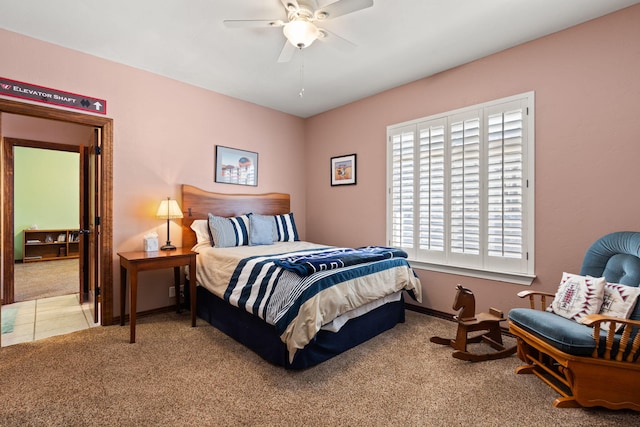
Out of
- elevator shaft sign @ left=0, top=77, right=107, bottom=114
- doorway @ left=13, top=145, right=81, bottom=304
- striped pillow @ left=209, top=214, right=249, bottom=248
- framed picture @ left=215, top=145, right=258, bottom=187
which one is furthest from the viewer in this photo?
doorway @ left=13, top=145, right=81, bottom=304

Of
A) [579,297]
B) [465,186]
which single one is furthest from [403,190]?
[579,297]

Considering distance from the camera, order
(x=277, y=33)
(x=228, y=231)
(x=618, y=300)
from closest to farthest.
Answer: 1. (x=618, y=300)
2. (x=277, y=33)
3. (x=228, y=231)

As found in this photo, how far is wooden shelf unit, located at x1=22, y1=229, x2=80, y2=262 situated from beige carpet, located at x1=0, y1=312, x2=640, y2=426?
483 cm

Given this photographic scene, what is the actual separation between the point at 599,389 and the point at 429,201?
203cm

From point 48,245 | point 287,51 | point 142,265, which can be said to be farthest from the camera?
point 48,245

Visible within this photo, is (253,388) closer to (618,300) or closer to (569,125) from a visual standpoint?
(618,300)

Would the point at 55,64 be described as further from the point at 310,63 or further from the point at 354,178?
the point at 354,178

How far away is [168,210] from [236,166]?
116cm

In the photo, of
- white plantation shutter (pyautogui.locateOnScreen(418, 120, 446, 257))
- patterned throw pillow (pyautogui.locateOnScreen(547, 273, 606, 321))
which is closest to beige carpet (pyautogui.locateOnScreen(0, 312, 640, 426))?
patterned throw pillow (pyautogui.locateOnScreen(547, 273, 606, 321))

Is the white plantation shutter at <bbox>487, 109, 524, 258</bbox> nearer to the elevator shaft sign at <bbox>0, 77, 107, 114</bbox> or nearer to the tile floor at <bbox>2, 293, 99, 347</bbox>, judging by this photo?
the elevator shaft sign at <bbox>0, 77, 107, 114</bbox>

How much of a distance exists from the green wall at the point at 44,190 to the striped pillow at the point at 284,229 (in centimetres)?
507

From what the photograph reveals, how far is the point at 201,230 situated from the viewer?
3.53 metres

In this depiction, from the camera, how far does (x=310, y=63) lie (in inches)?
122

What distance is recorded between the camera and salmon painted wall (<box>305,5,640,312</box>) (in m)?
2.28
